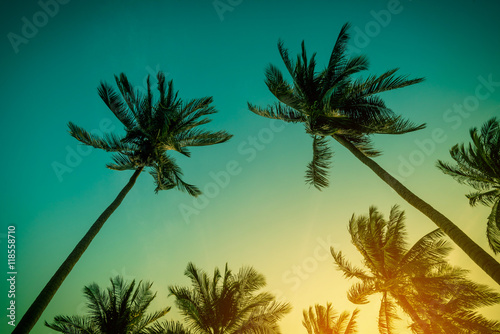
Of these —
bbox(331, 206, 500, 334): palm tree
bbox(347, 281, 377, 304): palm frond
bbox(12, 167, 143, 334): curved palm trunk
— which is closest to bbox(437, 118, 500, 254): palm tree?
bbox(331, 206, 500, 334): palm tree

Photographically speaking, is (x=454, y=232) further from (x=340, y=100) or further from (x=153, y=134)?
(x=153, y=134)

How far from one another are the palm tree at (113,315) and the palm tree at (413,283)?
10129 mm

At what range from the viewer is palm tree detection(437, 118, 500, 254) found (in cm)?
925

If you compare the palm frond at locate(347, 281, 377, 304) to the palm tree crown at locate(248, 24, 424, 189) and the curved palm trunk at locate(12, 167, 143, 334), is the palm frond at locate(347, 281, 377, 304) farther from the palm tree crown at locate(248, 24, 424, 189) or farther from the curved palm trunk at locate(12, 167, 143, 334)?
the curved palm trunk at locate(12, 167, 143, 334)

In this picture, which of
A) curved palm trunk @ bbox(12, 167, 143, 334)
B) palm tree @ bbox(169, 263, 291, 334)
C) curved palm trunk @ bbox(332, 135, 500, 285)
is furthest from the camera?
palm tree @ bbox(169, 263, 291, 334)

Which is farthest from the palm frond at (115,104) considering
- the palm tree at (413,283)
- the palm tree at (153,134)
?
the palm tree at (413,283)

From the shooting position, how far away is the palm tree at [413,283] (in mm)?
12133

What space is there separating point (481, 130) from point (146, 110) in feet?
44.6

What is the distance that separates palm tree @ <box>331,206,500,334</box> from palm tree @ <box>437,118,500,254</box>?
2.07 metres

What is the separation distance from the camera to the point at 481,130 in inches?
402

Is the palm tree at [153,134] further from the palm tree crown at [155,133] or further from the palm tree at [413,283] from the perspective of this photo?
the palm tree at [413,283]

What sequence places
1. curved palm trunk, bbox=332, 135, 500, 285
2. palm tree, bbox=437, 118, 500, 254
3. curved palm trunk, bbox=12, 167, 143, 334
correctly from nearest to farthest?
1. curved palm trunk, bbox=332, 135, 500, 285
2. curved palm trunk, bbox=12, 167, 143, 334
3. palm tree, bbox=437, 118, 500, 254

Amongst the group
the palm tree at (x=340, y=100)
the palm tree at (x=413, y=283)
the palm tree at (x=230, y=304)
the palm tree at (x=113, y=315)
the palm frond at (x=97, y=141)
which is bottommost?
the palm tree at (x=113, y=315)

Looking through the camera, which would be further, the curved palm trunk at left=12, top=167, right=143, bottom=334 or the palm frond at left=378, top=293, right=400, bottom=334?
the palm frond at left=378, top=293, right=400, bottom=334
